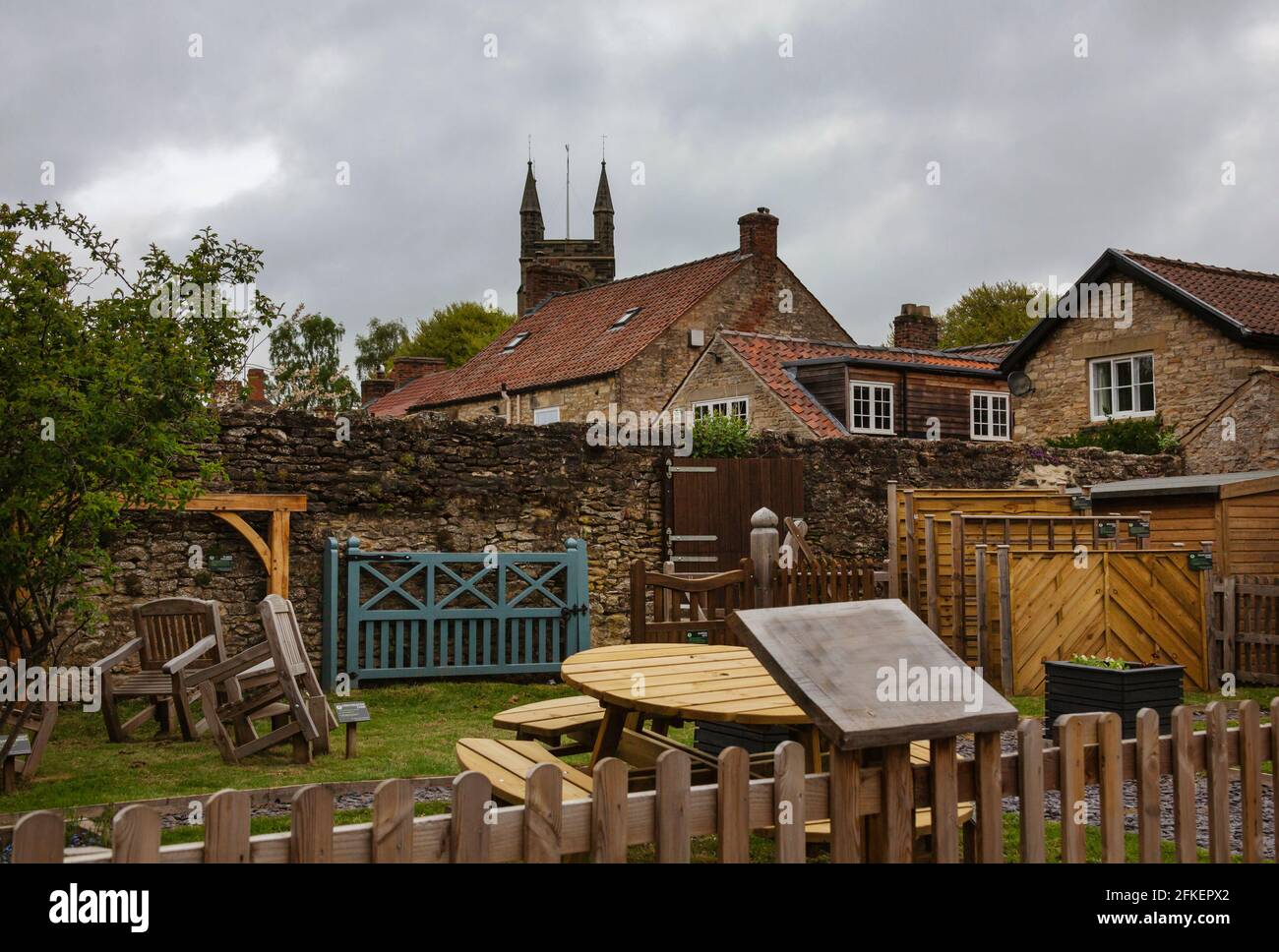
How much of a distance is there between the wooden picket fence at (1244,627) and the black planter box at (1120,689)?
386 centimetres

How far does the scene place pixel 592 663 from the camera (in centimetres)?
514

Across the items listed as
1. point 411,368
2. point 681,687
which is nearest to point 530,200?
point 411,368

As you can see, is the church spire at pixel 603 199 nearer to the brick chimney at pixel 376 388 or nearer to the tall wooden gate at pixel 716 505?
the brick chimney at pixel 376 388

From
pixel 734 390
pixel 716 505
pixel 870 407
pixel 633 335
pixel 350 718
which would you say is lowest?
pixel 350 718

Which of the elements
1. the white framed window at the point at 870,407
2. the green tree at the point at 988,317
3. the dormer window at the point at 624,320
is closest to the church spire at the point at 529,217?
the green tree at the point at 988,317

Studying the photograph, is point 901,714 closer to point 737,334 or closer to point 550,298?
point 737,334

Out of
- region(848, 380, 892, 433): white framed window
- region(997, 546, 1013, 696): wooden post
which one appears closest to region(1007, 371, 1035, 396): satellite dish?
region(848, 380, 892, 433): white framed window

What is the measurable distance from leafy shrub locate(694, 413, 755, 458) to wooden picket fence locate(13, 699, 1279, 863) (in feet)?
35.3

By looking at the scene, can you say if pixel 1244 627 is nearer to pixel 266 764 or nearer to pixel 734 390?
pixel 266 764

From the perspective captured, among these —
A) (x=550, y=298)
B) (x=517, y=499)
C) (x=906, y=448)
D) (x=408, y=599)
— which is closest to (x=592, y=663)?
(x=408, y=599)

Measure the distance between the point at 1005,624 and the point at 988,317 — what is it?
36261 mm

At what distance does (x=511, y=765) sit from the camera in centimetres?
445

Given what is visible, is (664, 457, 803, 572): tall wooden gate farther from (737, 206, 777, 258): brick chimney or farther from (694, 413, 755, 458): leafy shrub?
(737, 206, 777, 258): brick chimney

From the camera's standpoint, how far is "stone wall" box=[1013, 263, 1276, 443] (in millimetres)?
20641
